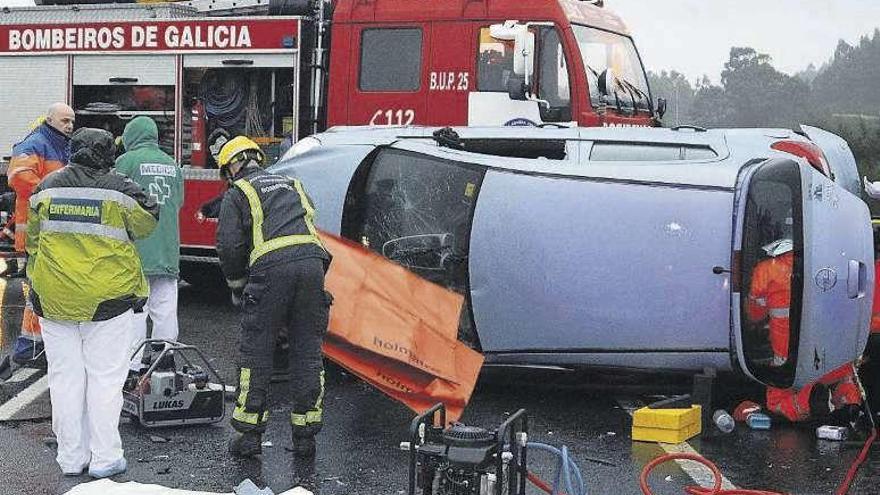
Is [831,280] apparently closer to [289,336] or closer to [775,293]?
[775,293]

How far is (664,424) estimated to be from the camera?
743 cm

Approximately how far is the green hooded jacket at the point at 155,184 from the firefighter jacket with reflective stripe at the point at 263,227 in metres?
1.73

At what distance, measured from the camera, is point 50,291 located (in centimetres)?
632

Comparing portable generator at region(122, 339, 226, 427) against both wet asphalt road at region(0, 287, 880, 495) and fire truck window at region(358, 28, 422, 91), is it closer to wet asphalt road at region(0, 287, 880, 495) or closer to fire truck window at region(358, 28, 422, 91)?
wet asphalt road at region(0, 287, 880, 495)

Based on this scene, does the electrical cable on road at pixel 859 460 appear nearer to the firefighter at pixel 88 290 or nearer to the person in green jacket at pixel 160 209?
the firefighter at pixel 88 290

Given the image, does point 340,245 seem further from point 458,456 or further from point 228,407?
point 458,456

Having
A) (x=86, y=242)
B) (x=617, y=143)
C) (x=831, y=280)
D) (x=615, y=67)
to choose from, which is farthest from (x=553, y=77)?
(x=86, y=242)

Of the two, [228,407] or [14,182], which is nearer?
[228,407]

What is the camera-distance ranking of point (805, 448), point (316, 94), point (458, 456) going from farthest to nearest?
point (316, 94) → point (805, 448) → point (458, 456)

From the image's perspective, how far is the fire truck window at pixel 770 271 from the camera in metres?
7.39

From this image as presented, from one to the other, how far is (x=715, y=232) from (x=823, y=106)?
66.0 m

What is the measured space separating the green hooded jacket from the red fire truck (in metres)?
3.39

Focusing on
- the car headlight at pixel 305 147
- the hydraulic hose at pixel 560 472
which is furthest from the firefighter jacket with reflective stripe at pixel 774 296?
the car headlight at pixel 305 147

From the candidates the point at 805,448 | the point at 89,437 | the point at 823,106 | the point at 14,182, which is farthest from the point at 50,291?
the point at 823,106
